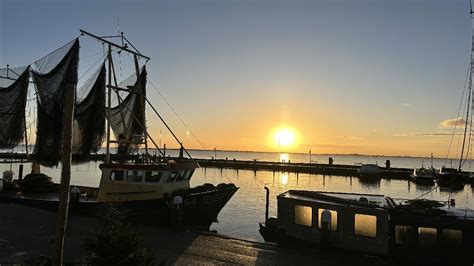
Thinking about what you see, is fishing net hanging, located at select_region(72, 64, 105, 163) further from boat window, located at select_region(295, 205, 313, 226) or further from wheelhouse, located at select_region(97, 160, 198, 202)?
boat window, located at select_region(295, 205, 313, 226)

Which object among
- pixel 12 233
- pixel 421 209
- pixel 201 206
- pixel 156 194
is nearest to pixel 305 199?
pixel 421 209

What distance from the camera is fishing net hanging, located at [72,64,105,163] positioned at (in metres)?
30.0

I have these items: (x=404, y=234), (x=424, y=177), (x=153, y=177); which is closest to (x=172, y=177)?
(x=153, y=177)

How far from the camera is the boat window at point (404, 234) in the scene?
19.5 meters

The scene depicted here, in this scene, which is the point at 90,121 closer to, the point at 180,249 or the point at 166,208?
the point at 166,208

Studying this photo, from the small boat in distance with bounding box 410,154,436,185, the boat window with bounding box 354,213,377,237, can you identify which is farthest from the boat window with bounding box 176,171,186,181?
the small boat in distance with bounding box 410,154,436,185

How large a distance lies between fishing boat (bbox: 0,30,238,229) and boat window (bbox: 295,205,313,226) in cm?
801

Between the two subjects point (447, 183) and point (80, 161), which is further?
point (447, 183)

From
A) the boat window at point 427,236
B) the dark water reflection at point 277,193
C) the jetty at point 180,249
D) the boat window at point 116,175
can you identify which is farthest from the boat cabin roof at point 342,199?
the boat window at point 116,175

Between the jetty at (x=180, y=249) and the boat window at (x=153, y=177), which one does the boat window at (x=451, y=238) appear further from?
the boat window at (x=153, y=177)

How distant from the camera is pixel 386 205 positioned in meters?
21.2

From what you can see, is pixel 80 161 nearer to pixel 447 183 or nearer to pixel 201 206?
pixel 201 206

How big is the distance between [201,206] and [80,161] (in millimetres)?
10777

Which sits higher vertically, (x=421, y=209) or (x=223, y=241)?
(x=421, y=209)
